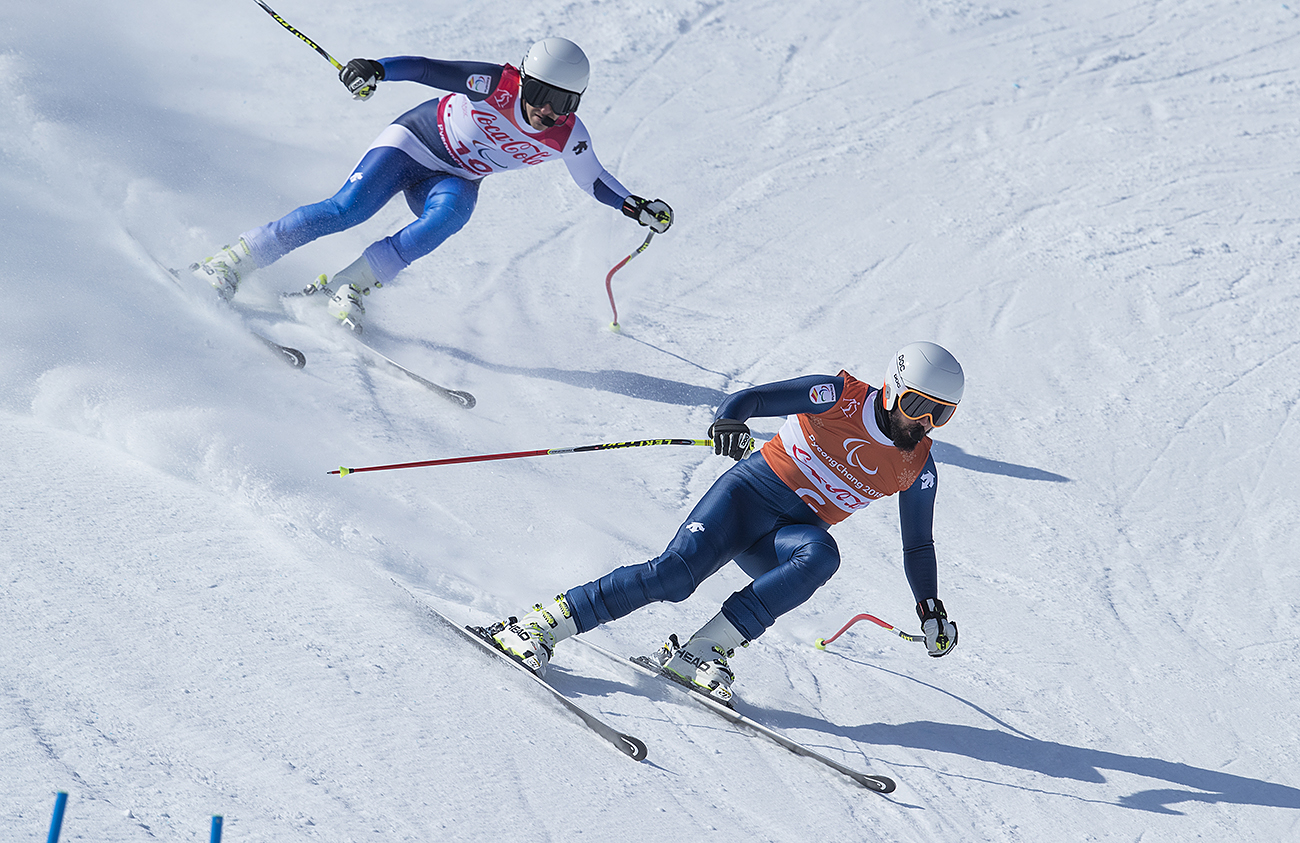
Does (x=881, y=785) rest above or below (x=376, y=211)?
below

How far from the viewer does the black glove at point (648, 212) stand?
5.73m

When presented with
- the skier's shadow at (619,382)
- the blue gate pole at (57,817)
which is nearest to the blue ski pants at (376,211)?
the skier's shadow at (619,382)

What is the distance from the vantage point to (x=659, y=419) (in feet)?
19.1

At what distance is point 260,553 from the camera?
3.38 metres

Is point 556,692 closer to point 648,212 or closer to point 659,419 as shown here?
point 659,419

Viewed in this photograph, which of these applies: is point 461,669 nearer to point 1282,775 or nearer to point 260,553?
point 260,553

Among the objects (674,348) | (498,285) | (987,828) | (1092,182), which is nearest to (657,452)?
(674,348)

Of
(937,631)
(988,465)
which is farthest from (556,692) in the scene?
(988,465)

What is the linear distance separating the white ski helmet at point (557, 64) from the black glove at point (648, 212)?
0.78 metres

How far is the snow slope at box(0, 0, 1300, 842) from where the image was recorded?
2.83 m

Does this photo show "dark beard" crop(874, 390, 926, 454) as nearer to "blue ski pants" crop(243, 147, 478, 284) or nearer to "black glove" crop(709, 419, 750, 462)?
"black glove" crop(709, 419, 750, 462)

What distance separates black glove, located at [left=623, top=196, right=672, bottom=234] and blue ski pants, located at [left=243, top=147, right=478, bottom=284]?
0.80m

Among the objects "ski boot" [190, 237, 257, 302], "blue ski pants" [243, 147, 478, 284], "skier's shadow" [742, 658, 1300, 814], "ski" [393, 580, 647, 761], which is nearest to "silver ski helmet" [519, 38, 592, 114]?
"blue ski pants" [243, 147, 478, 284]

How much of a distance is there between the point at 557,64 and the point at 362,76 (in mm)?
944
